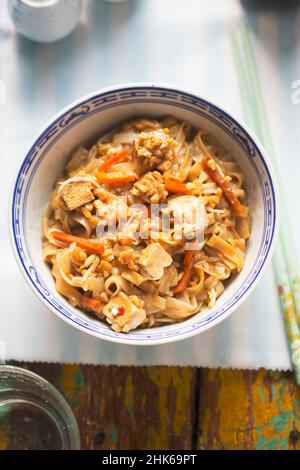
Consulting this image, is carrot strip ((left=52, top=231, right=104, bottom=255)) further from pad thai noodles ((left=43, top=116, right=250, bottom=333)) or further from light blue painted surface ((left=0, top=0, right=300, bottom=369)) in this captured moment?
light blue painted surface ((left=0, top=0, right=300, bottom=369))

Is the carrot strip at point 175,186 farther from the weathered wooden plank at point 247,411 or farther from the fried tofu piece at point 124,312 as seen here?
the weathered wooden plank at point 247,411

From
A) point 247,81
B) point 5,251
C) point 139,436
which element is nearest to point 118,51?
point 247,81

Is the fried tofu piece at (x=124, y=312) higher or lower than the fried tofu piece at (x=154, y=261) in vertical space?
lower

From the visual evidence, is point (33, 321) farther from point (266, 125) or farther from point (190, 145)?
point (266, 125)

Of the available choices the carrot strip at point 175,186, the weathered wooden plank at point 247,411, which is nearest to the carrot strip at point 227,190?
the carrot strip at point 175,186

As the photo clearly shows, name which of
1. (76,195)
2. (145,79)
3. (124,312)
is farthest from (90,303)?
(145,79)

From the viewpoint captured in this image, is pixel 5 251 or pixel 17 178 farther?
pixel 5 251
